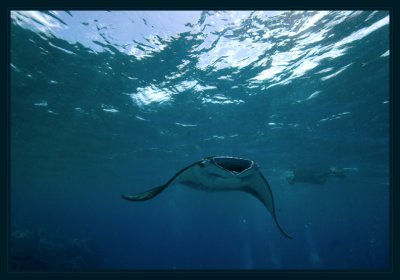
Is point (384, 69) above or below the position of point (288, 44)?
below

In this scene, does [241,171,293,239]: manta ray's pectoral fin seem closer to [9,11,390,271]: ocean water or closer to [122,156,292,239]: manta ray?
[122,156,292,239]: manta ray

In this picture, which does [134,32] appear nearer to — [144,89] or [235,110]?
[144,89]

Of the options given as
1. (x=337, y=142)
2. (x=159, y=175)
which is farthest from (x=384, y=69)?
(x=159, y=175)

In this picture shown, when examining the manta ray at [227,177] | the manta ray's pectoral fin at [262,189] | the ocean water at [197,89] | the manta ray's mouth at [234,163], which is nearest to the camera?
the manta ray at [227,177]

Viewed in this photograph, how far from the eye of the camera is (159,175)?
4256 cm

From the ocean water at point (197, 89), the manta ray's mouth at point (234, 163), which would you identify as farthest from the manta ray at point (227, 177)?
the ocean water at point (197, 89)

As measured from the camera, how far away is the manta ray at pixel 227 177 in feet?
20.1

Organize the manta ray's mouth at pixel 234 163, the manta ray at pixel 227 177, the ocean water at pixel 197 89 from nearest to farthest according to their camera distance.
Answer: the manta ray at pixel 227 177, the manta ray's mouth at pixel 234 163, the ocean water at pixel 197 89

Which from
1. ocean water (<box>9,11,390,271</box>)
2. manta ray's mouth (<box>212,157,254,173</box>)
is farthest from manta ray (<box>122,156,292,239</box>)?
ocean water (<box>9,11,390,271</box>)

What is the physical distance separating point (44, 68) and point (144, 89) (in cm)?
585

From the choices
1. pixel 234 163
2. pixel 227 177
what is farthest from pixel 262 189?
pixel 227 177

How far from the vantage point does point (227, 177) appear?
254 inches

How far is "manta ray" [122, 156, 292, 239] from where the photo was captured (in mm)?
6141

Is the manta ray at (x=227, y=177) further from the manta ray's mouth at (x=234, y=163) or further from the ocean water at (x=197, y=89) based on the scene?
the ocean water at (x=197, y=89)
